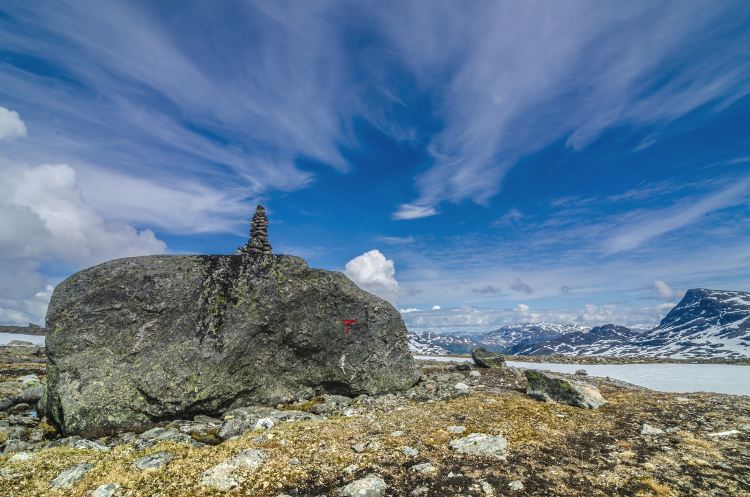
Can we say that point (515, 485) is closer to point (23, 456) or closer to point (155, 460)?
point (155, 460)

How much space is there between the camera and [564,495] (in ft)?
21.7

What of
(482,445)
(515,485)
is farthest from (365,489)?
(482,445)

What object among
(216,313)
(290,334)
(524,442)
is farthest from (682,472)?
(216,313)

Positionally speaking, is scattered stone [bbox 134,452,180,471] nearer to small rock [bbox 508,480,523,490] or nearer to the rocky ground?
the rocky ground

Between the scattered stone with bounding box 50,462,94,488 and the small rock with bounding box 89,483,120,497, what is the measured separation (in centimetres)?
105

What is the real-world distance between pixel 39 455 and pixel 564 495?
44.3 feet

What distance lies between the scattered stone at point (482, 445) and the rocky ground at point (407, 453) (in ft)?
0.19

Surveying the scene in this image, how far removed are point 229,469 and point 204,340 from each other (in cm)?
746

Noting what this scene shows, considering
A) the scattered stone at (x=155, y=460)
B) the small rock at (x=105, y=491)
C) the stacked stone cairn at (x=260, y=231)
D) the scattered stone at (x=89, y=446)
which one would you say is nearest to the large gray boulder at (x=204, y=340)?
the scattered stone at (x=89, y=446)

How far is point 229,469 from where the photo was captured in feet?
24.6

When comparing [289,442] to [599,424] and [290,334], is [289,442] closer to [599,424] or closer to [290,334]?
[290,334]

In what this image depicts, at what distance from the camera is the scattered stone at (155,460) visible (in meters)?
7.86

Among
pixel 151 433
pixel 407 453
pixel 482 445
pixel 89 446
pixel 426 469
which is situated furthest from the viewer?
pixel 151 433

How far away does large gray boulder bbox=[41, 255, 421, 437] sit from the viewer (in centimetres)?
1207
